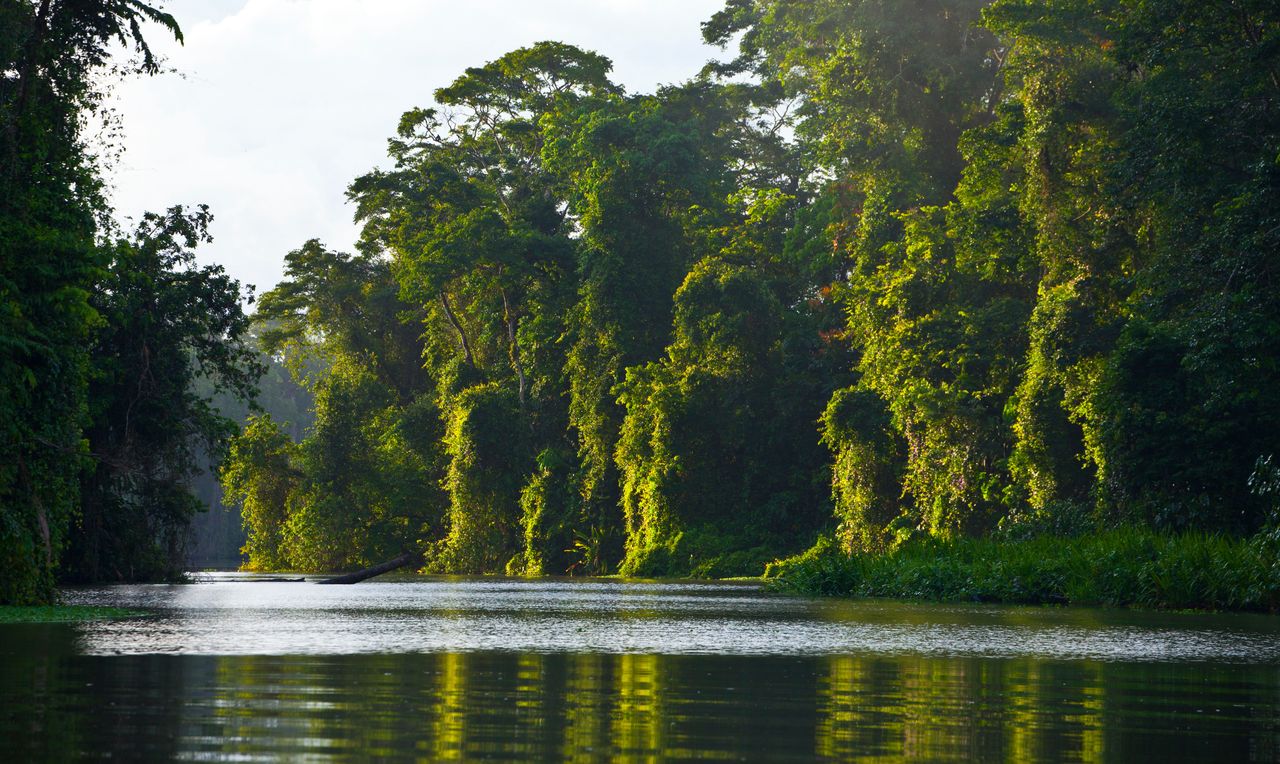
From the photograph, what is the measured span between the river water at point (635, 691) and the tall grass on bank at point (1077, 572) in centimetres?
625

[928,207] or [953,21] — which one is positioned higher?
[953,21]

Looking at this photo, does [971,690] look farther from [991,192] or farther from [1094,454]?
[991,192]

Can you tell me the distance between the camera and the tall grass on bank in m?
24.9

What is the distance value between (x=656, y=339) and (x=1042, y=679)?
53731mm

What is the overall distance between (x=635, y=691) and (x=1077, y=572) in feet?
66.6

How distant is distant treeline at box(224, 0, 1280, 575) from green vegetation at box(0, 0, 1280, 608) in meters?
0.15

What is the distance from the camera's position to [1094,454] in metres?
37.7

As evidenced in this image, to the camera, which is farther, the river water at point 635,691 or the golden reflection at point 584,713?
the river water at point 635,691

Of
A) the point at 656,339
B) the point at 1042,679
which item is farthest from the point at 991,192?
the point at 1042,679

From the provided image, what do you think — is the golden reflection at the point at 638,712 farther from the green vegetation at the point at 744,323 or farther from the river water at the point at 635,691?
the green vegetation at the point at 744,323

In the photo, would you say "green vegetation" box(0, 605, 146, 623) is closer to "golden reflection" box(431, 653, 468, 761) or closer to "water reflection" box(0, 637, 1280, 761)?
"water reflection" box(0, 637, 1280, 761)

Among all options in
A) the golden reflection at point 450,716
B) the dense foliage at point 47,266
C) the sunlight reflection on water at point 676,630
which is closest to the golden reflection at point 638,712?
the golden reflection at point 450,716

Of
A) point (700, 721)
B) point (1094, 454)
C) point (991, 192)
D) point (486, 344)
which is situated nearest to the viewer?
point (700, 721)

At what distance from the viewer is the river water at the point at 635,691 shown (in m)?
7.04
